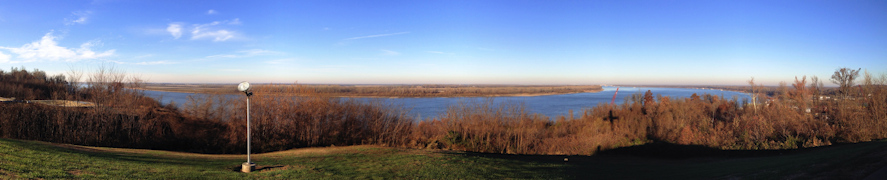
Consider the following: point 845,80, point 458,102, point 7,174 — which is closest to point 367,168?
point 7,174

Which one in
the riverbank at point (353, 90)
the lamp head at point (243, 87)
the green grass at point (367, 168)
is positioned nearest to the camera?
the green grass at point (367, 168)

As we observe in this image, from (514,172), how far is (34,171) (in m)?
10.4

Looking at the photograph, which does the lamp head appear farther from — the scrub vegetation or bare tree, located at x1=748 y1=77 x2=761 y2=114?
bare tree, located at x1=748 y1=77 x2=761 y2=114

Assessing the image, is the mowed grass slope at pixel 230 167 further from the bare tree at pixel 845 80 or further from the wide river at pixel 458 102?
the bare tree at pixel 845 80

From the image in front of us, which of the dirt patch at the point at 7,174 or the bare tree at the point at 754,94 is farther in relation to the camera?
the bare tree at the point at 754,94

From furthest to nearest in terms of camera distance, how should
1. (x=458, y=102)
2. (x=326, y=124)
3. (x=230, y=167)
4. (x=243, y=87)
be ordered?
(x=458, y=102), (x=326, y=124), (x=230, y=167), (x=243, y=87)

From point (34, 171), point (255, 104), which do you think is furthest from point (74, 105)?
point (34, 171)

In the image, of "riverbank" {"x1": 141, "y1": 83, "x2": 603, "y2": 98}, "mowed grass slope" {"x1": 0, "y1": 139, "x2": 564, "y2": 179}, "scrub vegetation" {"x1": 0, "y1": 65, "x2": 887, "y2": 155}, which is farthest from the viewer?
"riverbank" {"x1": 141, "y1": 83, "x2": 603, "y2": 98}

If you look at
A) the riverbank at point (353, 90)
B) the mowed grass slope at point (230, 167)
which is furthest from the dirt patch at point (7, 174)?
the riverbank at point (353, 90)

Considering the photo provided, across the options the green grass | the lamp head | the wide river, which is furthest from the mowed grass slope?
the wide river

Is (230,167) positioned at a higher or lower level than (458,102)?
lower

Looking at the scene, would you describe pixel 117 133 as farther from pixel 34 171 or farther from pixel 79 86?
pixel 34 171

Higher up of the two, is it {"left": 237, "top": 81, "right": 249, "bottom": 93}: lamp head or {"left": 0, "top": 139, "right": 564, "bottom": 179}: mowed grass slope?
{"left": 237, "top": 81, "right": 249, "bottom": 93}: lamp head

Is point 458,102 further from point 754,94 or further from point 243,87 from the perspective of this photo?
point 754,94
